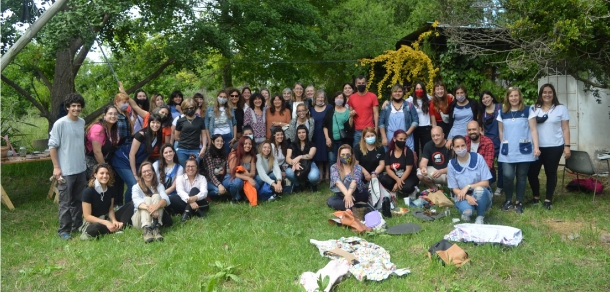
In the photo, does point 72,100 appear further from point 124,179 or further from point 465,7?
point 465,7

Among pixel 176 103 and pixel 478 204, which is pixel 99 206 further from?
pixel 478 204

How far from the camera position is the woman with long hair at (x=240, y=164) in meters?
7.20

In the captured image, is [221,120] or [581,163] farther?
[221,120]

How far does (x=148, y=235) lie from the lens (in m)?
5.37

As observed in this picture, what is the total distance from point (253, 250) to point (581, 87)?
7.52 m

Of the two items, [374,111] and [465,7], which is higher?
[465,7]

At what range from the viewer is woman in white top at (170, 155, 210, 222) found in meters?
6.23

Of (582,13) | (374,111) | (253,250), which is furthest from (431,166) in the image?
(253,250)

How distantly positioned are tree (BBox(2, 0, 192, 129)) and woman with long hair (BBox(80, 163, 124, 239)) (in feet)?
7.44

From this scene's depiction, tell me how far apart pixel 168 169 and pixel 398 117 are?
3539mm

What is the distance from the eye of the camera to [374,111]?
7.96m

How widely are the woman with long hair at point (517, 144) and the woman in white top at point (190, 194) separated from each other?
13.1 ft

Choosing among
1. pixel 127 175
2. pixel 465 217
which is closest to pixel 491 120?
pixel 465 217

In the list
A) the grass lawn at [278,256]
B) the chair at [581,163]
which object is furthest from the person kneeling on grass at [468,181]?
the chair at [581,163]
